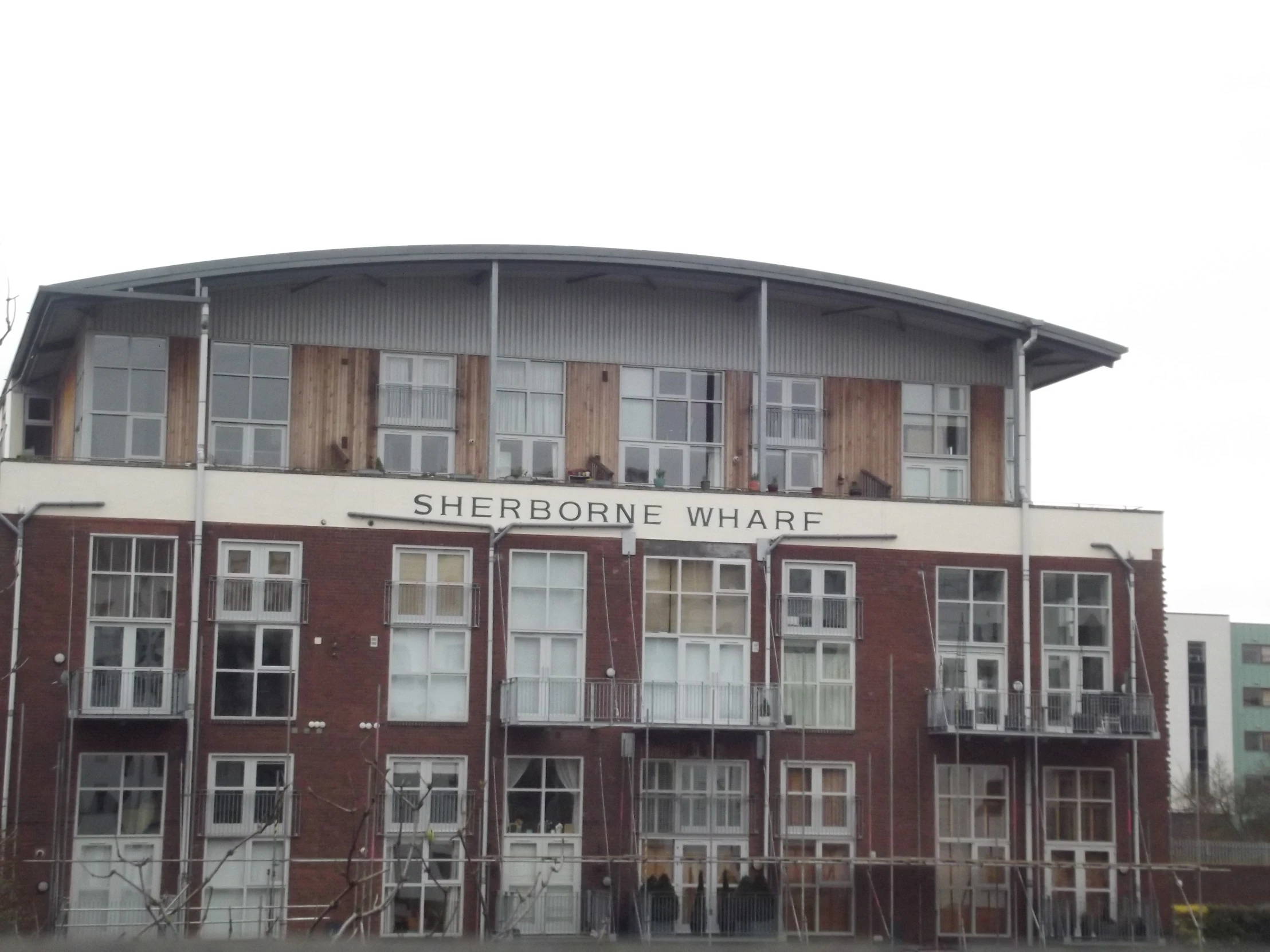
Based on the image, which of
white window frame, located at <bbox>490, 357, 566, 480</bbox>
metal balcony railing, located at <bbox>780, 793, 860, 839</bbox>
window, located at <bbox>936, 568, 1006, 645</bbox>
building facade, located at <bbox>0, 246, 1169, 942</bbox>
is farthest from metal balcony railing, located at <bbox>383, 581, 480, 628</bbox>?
window, located at <bbox>936, 568, 1006, 645</bbox>

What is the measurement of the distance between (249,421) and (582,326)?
27.4 ft

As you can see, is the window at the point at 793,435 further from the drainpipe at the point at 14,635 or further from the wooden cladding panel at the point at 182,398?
the drainpipe at the point at 14,635

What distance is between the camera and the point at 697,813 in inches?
1622

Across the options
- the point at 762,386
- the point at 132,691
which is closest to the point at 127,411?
the point at 132,691

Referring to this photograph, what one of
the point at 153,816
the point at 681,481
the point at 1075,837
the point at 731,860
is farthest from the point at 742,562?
the point at 153,816

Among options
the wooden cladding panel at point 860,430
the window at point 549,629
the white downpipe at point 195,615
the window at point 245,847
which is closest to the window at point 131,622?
the white downpipe at point 195,615

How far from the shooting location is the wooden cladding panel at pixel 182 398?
141 feet

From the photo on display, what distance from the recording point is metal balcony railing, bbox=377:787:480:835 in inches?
1559

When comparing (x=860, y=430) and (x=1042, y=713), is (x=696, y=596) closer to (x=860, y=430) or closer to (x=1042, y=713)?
(x=860, y=430)

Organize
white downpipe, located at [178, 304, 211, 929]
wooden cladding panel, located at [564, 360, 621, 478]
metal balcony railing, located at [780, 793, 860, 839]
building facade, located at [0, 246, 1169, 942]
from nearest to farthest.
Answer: white downpipe, located at [178, 304, 211, 929]
building facade, located at [0, 246, 1169, 942]
metal balcony railing, located at [780, 793, 860, 839]
wooden cladding panel, located at [564, 360, 621, 478]

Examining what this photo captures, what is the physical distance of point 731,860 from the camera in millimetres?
39438

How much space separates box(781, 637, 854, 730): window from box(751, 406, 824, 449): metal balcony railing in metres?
6.07

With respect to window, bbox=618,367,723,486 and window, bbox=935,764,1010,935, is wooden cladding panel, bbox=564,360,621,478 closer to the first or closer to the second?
window, bbox=618,367,723,486

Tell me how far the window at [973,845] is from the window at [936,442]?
25.6 ft
